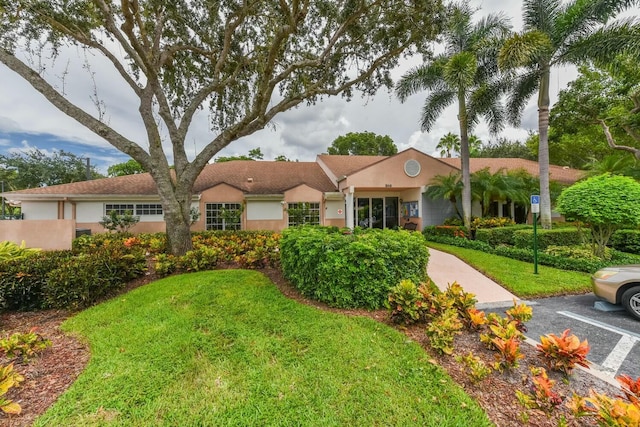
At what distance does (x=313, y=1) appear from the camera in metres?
8.87

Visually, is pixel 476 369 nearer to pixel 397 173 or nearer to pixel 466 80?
pixel 466 80

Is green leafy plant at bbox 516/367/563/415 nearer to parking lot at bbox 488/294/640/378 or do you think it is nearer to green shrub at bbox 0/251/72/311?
parking lot at bbox 488/294/640/378

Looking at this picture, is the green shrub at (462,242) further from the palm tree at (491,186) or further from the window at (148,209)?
the window at (148,209)

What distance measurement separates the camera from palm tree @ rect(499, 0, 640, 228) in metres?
10.5

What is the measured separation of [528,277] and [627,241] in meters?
7.14

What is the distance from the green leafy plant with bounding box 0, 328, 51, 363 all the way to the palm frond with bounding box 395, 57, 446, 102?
16530mm

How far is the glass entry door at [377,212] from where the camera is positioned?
59.7 feet

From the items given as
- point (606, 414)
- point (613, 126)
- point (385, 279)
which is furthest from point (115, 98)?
point (613, 126)

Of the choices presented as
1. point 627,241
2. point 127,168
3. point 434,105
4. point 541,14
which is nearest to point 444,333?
point 627,241

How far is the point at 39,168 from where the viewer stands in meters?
31.0

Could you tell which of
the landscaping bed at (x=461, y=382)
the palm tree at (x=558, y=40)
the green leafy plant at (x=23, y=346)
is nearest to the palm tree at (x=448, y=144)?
the palm tree at (x=558, y=40)

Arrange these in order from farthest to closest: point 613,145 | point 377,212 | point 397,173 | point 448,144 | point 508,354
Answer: point 448,144 → point 377,212 → point 613,145 → point 397,173 → point 508,354

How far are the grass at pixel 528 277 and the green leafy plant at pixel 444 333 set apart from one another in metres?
3.92

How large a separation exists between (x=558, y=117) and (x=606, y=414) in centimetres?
2201
